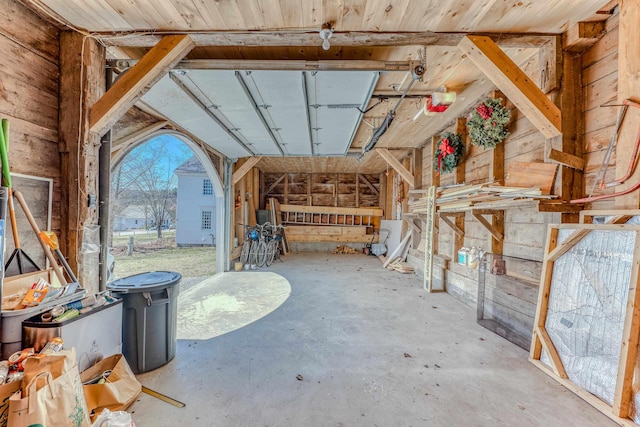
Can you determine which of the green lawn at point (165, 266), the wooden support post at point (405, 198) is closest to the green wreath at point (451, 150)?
the wooden support post at point (405, 198)

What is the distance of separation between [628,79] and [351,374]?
2914mm

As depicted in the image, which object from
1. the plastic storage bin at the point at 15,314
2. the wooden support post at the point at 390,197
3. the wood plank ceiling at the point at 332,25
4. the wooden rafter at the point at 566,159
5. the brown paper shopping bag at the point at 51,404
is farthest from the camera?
the wooden support post at the point at 390,197

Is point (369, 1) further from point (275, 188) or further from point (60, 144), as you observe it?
point (275, 188)

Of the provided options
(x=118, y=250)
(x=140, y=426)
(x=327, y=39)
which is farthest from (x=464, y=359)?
(x=118, y=250)

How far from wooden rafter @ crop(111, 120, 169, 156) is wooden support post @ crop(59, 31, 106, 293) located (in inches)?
50.9

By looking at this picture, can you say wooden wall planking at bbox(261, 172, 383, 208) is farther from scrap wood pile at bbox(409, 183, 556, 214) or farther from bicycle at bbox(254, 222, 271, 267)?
scrap wood pile at bbox(409, 183, 556, 214)

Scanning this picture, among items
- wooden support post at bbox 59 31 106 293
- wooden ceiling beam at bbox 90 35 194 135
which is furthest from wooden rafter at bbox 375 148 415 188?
wooden support post at bbox 59 31 106 293

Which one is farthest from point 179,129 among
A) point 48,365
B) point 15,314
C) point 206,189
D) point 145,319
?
point 206,189

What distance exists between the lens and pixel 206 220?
12.7 metres

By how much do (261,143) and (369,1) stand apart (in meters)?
3.58

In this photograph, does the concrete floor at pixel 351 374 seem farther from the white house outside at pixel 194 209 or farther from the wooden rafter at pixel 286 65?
the white house outside at pixel 194 209

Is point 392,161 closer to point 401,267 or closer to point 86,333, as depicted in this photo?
point 401,267

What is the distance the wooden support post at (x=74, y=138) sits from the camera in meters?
2.15

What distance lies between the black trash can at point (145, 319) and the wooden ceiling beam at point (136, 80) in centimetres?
134
